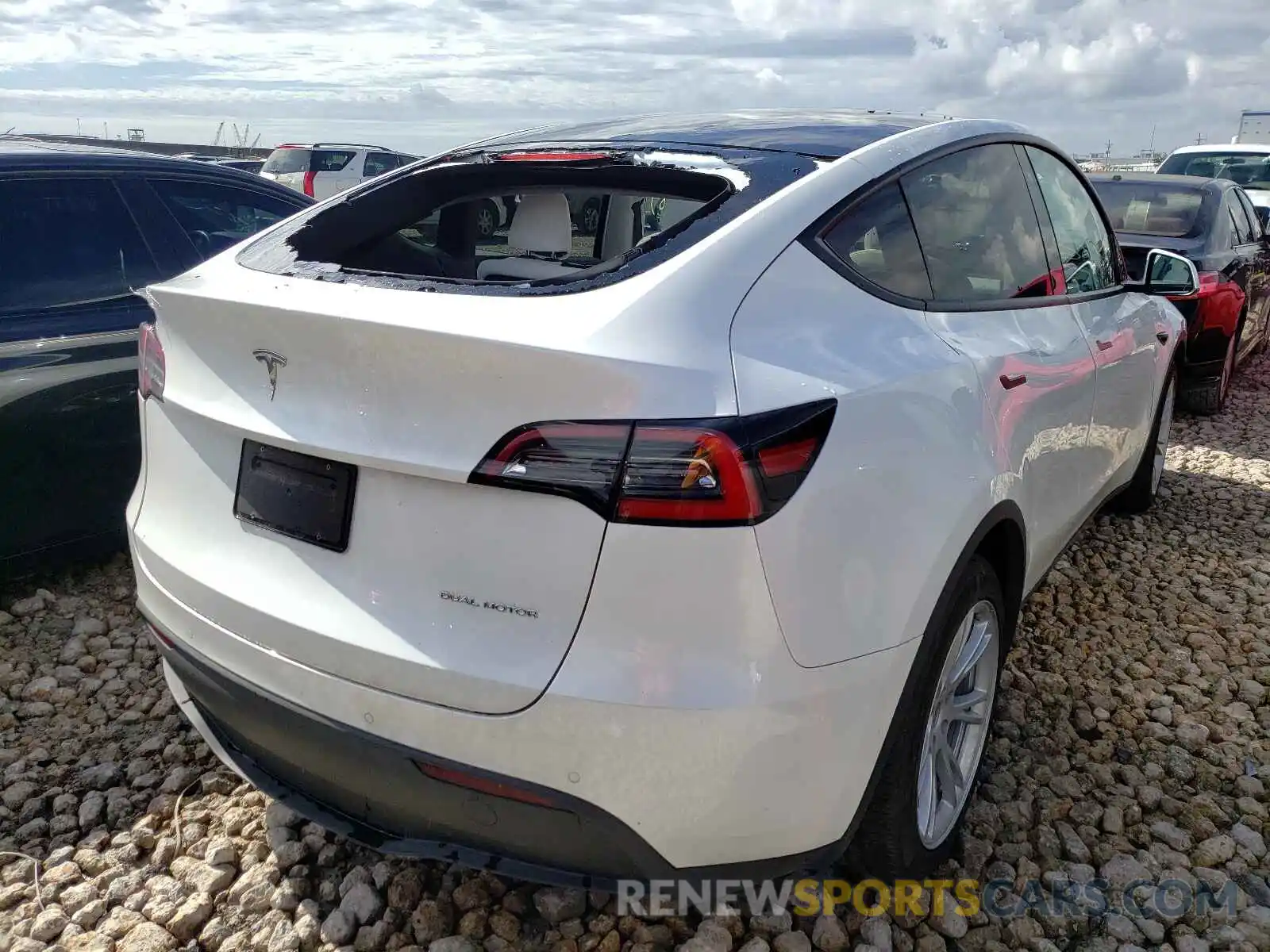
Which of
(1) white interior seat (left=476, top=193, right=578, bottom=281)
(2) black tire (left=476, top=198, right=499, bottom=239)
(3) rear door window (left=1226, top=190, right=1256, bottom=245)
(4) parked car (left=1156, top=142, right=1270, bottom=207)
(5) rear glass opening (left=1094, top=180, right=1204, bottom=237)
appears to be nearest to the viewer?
(1) white interior seat (left=476, top=193, right=578, bottom=281)

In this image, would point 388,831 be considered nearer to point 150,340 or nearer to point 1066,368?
point 150,340

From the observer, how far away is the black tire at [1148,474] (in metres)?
4.41

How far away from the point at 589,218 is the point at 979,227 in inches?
46.3

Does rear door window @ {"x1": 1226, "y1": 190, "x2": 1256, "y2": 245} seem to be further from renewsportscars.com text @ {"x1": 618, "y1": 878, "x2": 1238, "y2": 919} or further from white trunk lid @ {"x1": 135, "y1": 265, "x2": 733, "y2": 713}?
white trunk lid @ {"x1": 135, "y1": 265, "x2": 733, "y2": 713}

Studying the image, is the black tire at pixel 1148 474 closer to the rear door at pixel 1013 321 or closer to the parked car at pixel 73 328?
the rear door at pixel 1013 321

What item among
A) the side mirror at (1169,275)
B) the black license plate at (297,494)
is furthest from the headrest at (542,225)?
the side mirror at (1169,275)

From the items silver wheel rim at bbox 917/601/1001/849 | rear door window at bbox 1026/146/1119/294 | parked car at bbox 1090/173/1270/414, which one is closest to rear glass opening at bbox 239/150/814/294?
silver wheel rim at bbox 917/601/1001/849

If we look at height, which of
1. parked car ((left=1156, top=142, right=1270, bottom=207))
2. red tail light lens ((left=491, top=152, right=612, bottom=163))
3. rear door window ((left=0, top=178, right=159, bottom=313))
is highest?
parked car ((left=1156, top=142, right=1270, bottom=207))

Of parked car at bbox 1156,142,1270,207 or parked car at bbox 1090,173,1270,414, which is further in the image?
parked car at bbox 1156,142,1270,207

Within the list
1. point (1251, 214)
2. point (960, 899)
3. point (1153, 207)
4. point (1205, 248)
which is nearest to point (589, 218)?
point (960, 899)

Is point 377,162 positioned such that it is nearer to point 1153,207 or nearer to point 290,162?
point 290,162

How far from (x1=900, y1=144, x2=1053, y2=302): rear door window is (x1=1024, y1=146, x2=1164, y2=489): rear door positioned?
20 centimetres

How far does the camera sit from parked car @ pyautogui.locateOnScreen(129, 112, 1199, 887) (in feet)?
5.09

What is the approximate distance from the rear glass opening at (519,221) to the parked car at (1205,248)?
477cm
